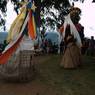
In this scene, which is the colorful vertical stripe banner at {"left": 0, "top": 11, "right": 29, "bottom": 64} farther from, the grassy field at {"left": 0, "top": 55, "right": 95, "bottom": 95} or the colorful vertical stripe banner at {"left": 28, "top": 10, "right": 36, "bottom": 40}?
the grassy field at {"left": 0, "top": 55, "right": 95, "bottom": 95}

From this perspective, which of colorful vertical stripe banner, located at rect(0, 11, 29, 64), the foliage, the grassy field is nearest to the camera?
the grassy field

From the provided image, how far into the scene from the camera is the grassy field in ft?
41.7

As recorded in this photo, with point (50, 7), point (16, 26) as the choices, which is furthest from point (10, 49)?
point (50, 7)

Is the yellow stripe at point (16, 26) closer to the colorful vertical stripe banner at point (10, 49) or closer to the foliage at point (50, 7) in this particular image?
the colorful vertical stripe banner at point (10, 49)

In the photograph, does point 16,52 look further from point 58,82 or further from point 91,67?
point 91,67

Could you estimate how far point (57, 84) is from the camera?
43.9ft

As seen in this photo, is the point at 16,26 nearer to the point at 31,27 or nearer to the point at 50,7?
the point at 31,27

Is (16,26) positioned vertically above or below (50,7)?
below

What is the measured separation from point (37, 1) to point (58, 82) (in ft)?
37.7

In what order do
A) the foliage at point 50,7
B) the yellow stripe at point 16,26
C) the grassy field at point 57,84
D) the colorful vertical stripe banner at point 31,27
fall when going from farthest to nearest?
the foliage at point 50,7, the yellow stripe at point 16,26, the colorful vertical stripe banner at point 31,27, the grassy field at point 57,84

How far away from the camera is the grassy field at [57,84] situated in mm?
12719

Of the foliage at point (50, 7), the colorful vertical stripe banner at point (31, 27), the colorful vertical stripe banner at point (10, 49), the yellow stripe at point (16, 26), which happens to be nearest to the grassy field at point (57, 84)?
the colorful vertical stripe banner at point (10, 49)

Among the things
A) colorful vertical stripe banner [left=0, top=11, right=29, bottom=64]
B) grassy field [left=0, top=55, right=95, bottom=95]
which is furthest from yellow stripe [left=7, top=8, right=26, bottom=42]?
grassy field [left=0, top=55, right=95, bottom=95]

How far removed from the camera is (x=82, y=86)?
1301 centimetres
